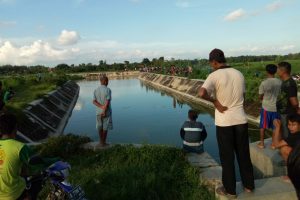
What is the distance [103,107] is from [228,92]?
12.2 feet

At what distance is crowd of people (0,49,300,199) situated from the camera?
12.4 feet

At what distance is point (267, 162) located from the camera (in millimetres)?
6480

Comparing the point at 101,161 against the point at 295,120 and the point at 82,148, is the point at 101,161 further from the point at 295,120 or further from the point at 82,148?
the point at 295,120

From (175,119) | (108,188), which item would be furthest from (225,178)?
(175,119)

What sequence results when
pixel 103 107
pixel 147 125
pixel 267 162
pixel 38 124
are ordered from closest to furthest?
pixel 267 162 → pixel 103 107 → pixel 38 124 → pixel 147 125

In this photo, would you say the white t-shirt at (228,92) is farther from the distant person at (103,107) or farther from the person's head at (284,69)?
the distant person at (103,107)

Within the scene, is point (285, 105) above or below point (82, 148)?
above

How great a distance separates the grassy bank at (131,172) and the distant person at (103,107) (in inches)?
22.3

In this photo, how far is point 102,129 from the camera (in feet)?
26.0

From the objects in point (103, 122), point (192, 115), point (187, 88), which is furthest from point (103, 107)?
point (187, 88)

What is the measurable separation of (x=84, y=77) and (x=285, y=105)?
A: 80.2 meters

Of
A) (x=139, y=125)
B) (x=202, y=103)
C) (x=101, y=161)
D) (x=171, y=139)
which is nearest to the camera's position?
(x=101, y=161)

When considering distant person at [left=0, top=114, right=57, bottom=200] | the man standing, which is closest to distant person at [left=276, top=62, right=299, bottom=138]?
the man standing

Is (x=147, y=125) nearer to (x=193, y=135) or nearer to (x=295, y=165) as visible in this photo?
(x=193, y=135)
